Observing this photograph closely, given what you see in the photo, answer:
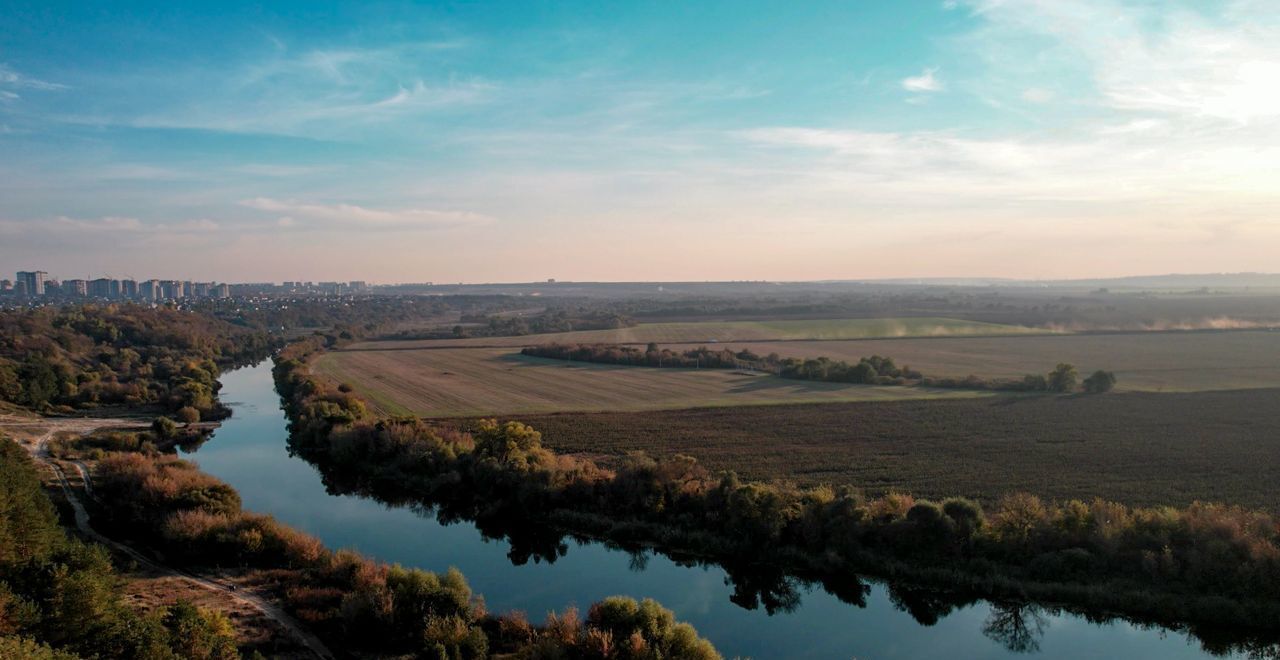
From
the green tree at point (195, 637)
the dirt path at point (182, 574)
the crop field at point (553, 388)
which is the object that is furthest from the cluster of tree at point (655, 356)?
the green tree at point (195, 637)

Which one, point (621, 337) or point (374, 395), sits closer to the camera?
point (374, 395)

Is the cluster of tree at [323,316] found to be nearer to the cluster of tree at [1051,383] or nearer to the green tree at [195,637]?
the cluster of tree at [1051,383]

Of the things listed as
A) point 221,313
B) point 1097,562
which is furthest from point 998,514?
point 221,313

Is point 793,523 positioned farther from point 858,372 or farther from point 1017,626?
point 858,372

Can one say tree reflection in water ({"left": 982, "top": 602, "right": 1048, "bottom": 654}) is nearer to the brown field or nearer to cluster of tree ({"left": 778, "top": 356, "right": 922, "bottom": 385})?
the brown field

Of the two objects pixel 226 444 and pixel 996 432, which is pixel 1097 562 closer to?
pixel 996 432

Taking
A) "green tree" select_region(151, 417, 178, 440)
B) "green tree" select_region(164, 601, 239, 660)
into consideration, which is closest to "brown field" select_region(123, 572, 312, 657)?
"green tree" select_region(164, 601, 239, 660)
